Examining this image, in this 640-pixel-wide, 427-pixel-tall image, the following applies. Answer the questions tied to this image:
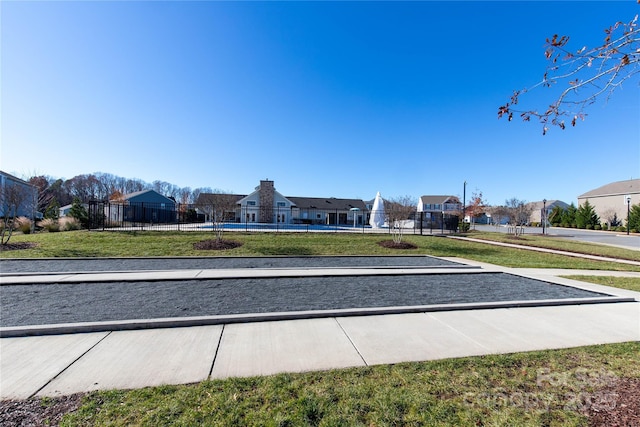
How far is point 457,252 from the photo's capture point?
14023 mm

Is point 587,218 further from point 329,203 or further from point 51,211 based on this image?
point 51,211

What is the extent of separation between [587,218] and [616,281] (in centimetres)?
4655

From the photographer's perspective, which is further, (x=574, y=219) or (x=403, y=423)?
(x=574, y=219)

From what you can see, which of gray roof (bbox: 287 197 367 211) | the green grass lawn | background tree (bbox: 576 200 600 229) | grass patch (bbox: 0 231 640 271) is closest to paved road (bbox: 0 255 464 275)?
grass patch (bbox: 0 231 640 271)

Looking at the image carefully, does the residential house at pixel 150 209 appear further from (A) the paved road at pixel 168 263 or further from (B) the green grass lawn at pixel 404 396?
(B) the green grass lawn at pixel 404 396

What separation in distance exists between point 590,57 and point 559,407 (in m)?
3.02

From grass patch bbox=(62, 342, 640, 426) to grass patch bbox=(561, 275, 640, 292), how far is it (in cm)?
584

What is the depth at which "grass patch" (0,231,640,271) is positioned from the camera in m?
11.0

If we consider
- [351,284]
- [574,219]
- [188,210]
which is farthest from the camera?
[574,219]

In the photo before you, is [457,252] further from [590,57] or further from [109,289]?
[109,289]

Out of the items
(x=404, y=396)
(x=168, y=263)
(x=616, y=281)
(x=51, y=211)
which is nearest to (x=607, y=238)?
(x=616, y=281)

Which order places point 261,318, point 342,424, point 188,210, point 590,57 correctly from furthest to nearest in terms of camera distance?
point 188,210 < point 261,318 < point 590,57 < point 342,424

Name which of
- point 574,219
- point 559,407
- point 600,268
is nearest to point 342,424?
point 559,407

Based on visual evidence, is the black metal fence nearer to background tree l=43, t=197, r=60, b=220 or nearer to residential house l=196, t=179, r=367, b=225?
residential house l=196, t=179, r=367, b=225
